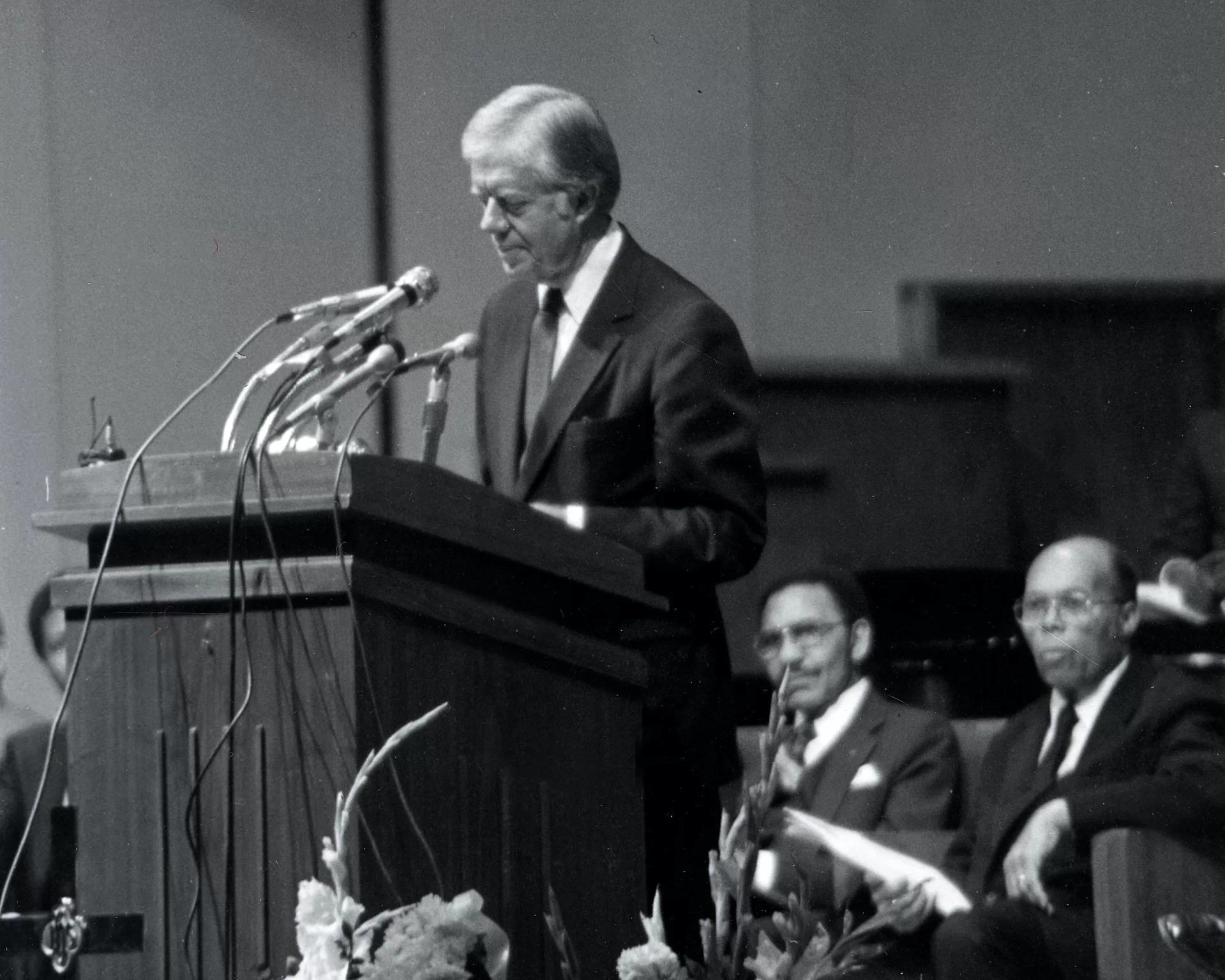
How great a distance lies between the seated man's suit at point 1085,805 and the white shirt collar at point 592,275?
1011 mm

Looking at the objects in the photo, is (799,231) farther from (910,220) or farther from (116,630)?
(116,630)

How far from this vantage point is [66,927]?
2.09 m

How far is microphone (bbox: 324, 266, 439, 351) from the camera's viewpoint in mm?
2191

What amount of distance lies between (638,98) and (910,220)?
0.56 meters

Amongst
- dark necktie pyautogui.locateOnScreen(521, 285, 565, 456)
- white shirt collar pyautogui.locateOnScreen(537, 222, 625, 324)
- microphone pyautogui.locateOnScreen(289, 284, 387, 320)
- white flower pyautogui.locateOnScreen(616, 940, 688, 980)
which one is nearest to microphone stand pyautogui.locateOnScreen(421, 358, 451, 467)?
microphone pyautogui.locateOnScreen(289, 284, 387, 320)

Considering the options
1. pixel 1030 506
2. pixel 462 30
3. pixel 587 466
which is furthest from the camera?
pixel 462 30

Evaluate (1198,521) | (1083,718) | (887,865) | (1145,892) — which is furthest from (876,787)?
(1198,521)

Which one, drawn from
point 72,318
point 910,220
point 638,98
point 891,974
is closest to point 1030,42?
point 910,220

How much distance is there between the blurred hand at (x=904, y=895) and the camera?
287cm

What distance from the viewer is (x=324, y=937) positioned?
4.37ft

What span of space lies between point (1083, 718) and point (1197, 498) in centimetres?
47

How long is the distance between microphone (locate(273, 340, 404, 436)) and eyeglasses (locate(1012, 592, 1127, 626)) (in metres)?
1.37

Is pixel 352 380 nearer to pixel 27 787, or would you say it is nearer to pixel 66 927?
pixel 66 927

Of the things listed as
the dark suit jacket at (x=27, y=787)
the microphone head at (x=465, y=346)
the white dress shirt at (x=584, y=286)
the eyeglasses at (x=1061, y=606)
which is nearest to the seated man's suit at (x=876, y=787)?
the eyeglasses at (x=1061, y=606)
